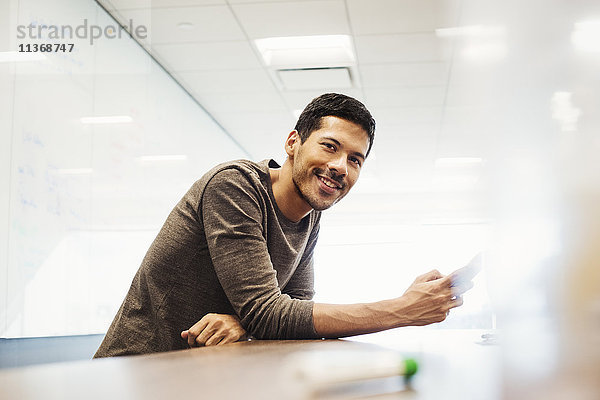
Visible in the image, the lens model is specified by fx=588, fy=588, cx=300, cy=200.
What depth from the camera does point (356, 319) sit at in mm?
1211

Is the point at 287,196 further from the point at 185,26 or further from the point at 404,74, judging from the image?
the point at 404,74

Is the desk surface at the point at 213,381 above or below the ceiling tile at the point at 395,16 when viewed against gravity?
below

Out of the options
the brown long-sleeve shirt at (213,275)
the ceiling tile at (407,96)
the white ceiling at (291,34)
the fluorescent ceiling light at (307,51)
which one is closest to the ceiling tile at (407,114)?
the white ceiling at (291,34)

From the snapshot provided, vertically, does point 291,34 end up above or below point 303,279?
above

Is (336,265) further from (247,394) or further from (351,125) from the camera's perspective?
(247,394)

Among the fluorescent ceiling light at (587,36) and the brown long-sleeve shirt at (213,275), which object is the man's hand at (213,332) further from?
Answer: the fluorescent ceiling light at (587,36)

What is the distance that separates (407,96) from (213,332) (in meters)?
4.25

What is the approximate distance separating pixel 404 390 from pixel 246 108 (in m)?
5.11

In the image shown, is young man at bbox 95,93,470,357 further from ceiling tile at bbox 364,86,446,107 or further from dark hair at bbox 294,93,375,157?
ceiling tile at bbox 364,86,446,107

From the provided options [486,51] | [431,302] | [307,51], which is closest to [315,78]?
[307,51]

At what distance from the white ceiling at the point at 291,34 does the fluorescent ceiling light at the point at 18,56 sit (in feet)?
2.93

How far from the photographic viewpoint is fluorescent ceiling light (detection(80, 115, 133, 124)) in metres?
3.24

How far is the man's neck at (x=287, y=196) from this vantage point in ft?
5.10

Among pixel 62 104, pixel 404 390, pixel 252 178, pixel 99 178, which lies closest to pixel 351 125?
pixel 252 178
